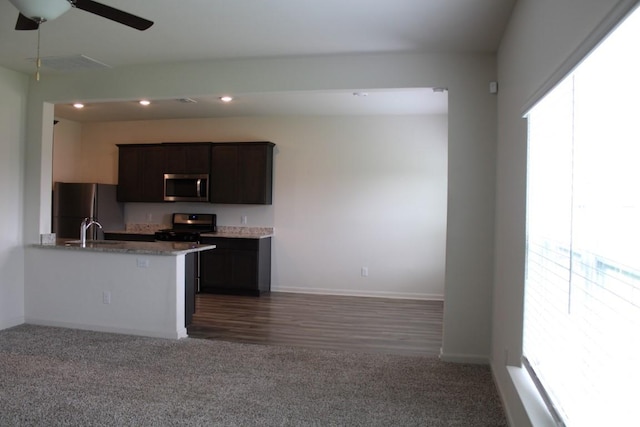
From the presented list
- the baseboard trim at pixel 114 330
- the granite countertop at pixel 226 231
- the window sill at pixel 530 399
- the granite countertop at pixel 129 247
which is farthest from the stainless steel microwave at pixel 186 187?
the window sill at pixel 530 399

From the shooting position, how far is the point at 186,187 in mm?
6566

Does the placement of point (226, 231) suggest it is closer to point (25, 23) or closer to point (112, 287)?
point (112, 287)

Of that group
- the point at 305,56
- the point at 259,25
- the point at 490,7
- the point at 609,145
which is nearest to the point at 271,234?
the point at 305,56

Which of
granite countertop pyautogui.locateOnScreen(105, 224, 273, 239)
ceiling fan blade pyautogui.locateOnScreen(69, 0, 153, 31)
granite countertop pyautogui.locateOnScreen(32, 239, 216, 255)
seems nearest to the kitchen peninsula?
granite countertop pyautogui.locateOnScreen(32, 239, 216, 255)

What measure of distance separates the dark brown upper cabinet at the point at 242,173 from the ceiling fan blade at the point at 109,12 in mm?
3926

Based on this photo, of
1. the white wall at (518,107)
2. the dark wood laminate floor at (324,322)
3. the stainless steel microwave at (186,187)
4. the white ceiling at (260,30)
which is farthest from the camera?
the stainless steel microwave at (186,187)

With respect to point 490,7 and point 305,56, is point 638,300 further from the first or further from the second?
point 305,56

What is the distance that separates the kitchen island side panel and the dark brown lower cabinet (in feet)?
6.12

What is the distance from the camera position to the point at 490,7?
2.86 metres

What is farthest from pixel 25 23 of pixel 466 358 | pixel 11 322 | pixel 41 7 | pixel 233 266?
pixel 233 266

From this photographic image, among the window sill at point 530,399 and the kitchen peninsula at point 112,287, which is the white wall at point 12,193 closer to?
the kitchen peninsula at point 112,287

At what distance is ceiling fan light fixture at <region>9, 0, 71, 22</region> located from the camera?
2188mm

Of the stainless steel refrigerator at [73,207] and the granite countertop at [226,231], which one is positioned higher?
the stainless steel refrigerator at [73,207]

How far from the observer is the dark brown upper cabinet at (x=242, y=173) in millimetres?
6328
